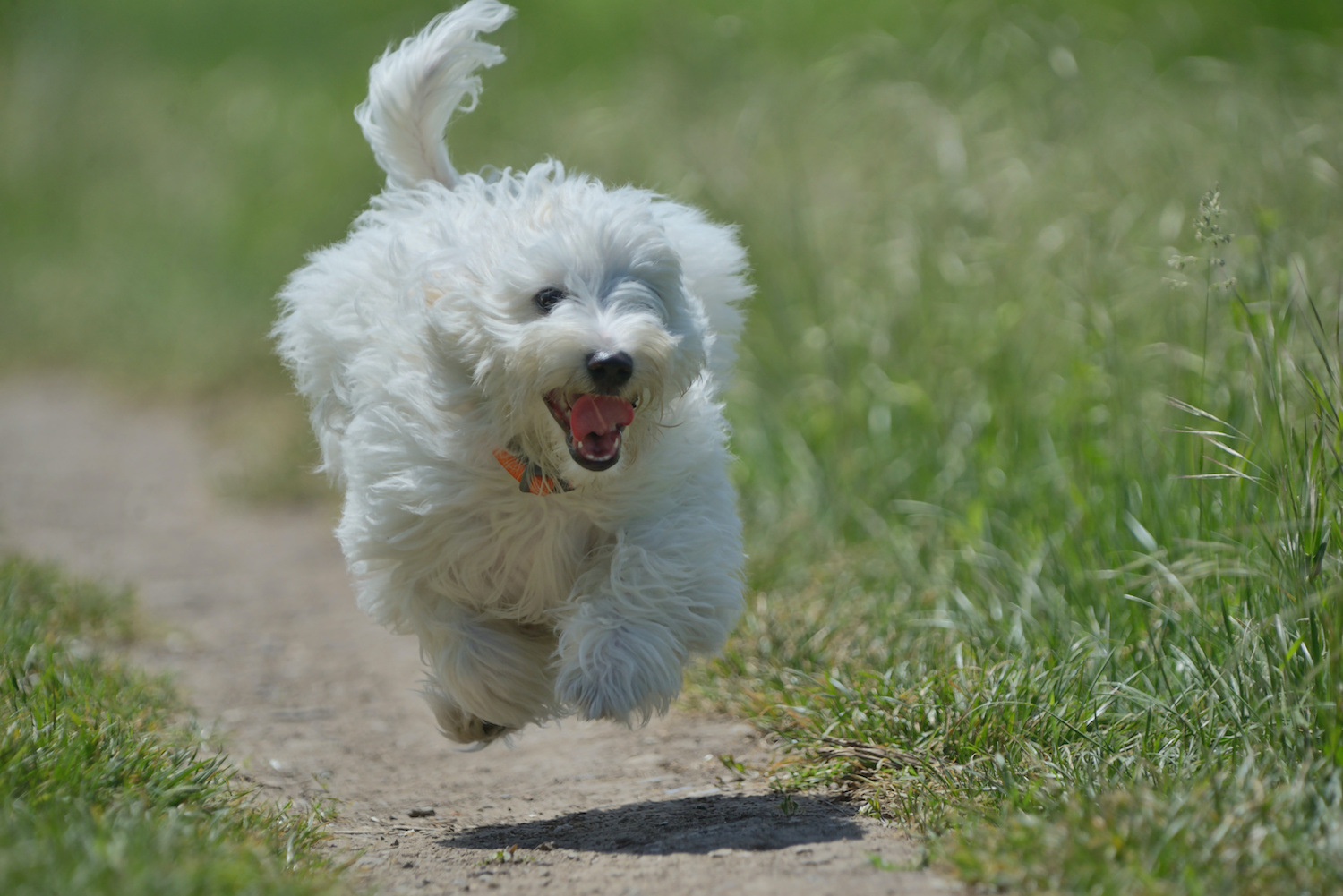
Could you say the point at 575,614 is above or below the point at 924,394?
below

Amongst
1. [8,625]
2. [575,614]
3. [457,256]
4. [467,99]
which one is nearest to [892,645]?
[575,614]

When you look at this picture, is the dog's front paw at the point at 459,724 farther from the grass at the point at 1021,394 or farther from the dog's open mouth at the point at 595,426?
the dog's open mouth at the point at 595,426

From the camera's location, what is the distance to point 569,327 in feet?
11.2

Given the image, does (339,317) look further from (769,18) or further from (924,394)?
(769,18)

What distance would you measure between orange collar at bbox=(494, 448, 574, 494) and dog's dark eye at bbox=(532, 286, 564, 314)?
0.42 meters

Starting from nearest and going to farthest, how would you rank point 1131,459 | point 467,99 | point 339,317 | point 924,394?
point 339,317 → point 1131,459 → point 924,394 → point 467,99

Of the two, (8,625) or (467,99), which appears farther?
(467,99)

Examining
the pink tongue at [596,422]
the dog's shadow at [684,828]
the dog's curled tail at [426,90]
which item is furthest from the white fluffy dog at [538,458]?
the dog's curled tail at [426,90]

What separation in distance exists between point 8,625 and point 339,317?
5.04 feet

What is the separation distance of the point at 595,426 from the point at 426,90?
1689mm

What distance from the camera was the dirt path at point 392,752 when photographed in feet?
10.5

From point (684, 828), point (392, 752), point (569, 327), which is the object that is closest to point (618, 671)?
point (684, 828)

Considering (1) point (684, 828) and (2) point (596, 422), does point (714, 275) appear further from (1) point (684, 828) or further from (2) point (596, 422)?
(1) point (684, 828)

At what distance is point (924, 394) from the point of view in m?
6.25
